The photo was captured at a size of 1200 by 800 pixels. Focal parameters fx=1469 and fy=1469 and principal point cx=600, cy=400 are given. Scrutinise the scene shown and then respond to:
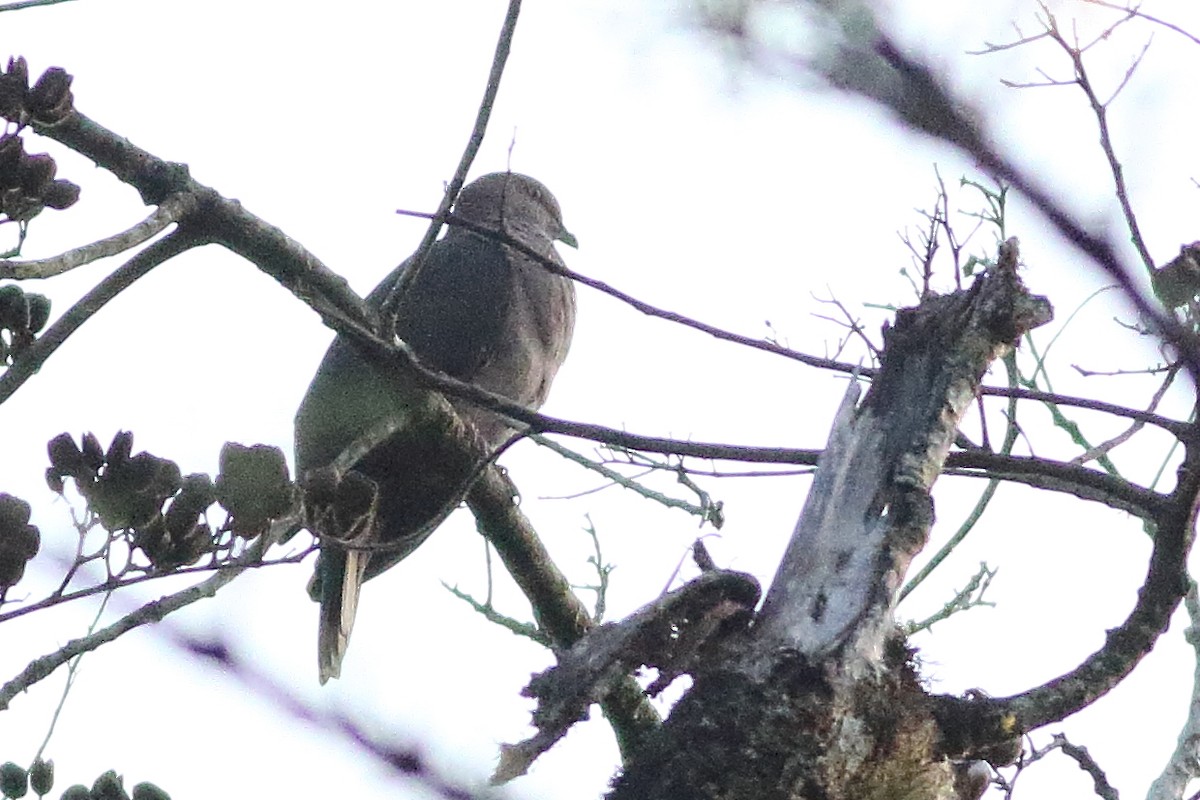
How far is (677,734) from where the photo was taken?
225cm

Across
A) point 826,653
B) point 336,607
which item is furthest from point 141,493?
point 336,607

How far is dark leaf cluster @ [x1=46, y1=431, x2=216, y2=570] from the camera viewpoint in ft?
7.84

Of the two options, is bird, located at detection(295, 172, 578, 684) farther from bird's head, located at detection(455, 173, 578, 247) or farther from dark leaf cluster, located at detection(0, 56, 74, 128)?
dark leaf cluster, located at detection(0, 56, 74, 128)

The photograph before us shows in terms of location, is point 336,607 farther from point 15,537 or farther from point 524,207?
point 15,537

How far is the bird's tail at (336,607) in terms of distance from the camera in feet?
16.3

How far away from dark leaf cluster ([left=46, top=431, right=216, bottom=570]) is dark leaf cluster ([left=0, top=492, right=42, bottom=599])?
0.44ft

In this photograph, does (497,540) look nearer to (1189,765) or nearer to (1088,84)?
(1189,765)

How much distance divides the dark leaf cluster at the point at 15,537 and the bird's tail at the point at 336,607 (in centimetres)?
266

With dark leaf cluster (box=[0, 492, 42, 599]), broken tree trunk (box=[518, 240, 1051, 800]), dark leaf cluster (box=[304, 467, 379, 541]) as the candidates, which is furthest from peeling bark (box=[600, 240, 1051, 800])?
dark leaf cluster (box=[0, 492, 42, 599])

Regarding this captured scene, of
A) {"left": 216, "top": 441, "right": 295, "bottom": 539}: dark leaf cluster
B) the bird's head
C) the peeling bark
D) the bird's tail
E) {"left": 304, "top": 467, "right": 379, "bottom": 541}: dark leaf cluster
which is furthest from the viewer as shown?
the bird's head

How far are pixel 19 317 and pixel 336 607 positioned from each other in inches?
104

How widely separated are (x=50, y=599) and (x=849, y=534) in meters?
1.30

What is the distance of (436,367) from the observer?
178 inches

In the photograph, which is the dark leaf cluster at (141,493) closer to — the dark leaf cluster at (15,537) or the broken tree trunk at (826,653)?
the dark leaf cluster at (15,537)
